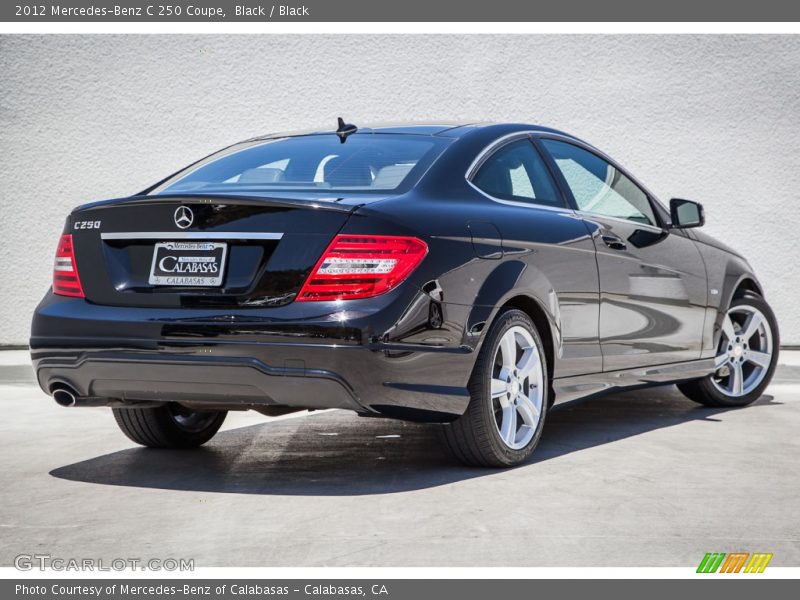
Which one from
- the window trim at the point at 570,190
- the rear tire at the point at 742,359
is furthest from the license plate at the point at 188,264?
the rear tire at the point at 742,359

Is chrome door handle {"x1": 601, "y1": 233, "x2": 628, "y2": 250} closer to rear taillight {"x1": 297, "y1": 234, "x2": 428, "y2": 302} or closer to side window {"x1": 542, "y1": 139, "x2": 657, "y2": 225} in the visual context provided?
side window {"x1": 542, "y1": 139, "x2": 657, "y2": 225}

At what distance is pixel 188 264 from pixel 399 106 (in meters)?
7.40

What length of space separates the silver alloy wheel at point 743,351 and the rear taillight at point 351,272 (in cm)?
341

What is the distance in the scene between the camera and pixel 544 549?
3.56 metres

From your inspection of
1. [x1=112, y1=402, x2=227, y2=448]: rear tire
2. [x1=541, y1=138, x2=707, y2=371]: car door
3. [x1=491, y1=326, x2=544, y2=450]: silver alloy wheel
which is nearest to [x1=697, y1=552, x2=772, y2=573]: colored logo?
[x1=491, y1=326, x2=544, y2=450]: silver alloy wheel

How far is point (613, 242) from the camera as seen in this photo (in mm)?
5703

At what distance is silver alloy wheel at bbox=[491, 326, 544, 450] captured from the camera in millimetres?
4852

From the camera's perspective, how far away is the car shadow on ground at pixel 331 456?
184 inches

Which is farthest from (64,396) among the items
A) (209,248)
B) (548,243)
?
(548,243)

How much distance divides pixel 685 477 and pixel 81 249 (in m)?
2.59

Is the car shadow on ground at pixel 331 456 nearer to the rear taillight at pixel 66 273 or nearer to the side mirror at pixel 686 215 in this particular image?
the rear taillight at pixel 66 273

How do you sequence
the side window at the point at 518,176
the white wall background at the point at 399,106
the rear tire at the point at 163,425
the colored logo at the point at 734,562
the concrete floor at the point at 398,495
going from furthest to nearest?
the white wall background at the point at 399,106 < the rear tire at the point at 163,425 < the side window at the point at 518,176 < the concrete floor at the point at 398,495 < the colored logo at the point at 734,562

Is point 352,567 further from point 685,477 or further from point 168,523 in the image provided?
point 685,477

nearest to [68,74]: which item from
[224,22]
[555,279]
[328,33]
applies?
[224,22]
